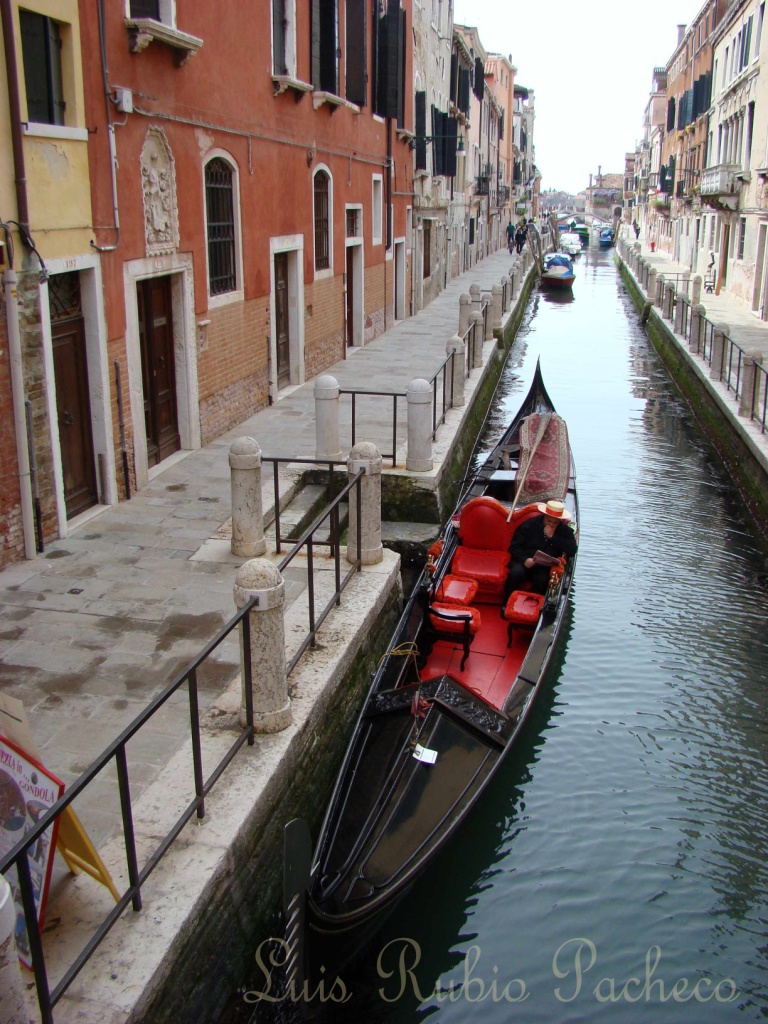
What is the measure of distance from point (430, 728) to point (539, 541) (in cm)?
254

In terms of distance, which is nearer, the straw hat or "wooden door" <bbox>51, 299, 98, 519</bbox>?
"wooden door" <bbox>51, 299, 98, 519</bbox>

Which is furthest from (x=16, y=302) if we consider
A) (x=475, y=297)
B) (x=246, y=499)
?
(x=475, y=297)

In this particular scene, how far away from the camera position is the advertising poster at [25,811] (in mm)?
3141

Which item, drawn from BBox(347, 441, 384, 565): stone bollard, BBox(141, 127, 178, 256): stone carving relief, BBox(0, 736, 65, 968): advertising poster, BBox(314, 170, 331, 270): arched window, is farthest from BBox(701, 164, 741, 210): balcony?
BBox(0, 736, 65, 968): advertising poster

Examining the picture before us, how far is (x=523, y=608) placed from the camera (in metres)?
6.67

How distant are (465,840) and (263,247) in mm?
7699

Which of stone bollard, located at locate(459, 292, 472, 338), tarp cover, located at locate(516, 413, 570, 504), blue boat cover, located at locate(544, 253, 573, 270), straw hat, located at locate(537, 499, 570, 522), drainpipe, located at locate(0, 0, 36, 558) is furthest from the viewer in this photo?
blue boat cover, located at locate(544, 253, 573, 270)

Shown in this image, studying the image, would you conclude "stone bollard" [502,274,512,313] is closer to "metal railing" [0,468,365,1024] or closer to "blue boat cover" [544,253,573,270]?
"blue boat cover" [544,253,573,270]

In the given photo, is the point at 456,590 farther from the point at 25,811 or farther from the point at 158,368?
the point at 25,811

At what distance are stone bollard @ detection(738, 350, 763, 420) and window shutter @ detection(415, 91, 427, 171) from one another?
11285mm

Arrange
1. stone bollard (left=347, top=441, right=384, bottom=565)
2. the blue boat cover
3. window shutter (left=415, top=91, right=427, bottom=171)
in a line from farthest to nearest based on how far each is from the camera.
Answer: the blue boat cover < window shutter (left=415, top=91, right=427, bottom=171) < stone bollard (left=347, top=441, right=384, bottom=565)

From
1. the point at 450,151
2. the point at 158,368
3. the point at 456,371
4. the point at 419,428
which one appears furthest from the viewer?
the point at 450,151

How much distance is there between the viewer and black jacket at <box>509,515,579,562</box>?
23.4 ft

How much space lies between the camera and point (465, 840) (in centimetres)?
530
